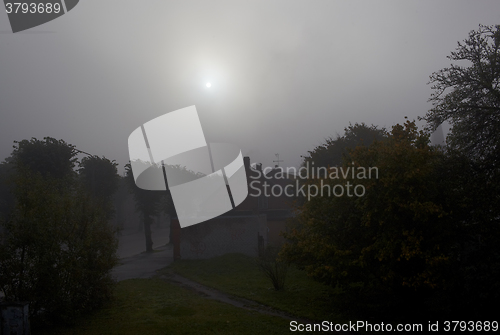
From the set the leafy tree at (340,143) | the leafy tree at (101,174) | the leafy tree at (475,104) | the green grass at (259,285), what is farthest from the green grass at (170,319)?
the leafy tree at (101,174)

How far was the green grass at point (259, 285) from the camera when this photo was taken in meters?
11.8

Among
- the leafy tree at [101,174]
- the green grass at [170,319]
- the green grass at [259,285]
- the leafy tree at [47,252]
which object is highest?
the leafy tree at [101,174]

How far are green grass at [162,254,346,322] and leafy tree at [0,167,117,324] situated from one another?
582 cm

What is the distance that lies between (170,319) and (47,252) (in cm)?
363

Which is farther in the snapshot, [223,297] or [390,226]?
[223,297]

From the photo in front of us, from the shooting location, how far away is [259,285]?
15805 mm

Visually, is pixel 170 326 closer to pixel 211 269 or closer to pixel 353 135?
pixel 211 269

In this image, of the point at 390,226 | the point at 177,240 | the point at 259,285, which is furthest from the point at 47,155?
the point at 390,226

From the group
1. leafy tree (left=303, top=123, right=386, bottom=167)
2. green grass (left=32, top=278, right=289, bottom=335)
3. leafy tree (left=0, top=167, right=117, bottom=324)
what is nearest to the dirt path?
green grass (left=32, top=278, right=289, bottom=335)

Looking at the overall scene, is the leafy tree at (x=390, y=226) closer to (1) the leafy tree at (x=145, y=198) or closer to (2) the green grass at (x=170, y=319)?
(2) the green grass at (x=170, y=319)

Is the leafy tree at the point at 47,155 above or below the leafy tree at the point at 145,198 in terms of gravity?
above

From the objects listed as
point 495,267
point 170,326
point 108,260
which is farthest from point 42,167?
point 495,267

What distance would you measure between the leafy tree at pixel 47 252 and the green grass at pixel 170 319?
65cm

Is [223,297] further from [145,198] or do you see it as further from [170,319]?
[145,198]
